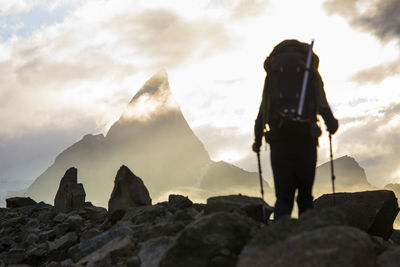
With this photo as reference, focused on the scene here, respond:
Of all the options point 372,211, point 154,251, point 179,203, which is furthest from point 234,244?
point 179,203

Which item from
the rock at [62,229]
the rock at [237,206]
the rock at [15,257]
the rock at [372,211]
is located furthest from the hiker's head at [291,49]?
the rock at [62,229]

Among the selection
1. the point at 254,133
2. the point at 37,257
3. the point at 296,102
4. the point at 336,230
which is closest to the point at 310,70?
the point at 296,102

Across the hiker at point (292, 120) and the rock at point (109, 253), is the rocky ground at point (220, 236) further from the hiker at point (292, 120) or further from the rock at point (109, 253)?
the hiker at point (292, 120)

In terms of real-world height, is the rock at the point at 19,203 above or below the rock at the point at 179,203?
above

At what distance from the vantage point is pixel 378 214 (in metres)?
10.3

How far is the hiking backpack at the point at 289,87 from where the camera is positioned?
6309mm

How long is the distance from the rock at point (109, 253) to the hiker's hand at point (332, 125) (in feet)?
14.3

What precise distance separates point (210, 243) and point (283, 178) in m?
1.76

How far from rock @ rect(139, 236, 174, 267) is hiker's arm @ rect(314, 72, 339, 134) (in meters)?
3.42

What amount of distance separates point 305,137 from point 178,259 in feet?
9.09

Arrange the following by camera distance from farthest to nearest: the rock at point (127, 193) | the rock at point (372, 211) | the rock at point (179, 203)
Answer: the rock at point (127, 193)
the rock at point (179, 203)
the rock at point (372, 211)

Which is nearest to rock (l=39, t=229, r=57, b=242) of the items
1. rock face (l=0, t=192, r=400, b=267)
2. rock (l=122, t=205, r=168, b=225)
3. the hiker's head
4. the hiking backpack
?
rock face (l=0, t=192, r=400, b=267)

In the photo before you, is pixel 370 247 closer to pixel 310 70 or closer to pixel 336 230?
pixel 336 230

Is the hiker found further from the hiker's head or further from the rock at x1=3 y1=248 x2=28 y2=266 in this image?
the rock at x1=3 y1=248 x2=28 y2=266
